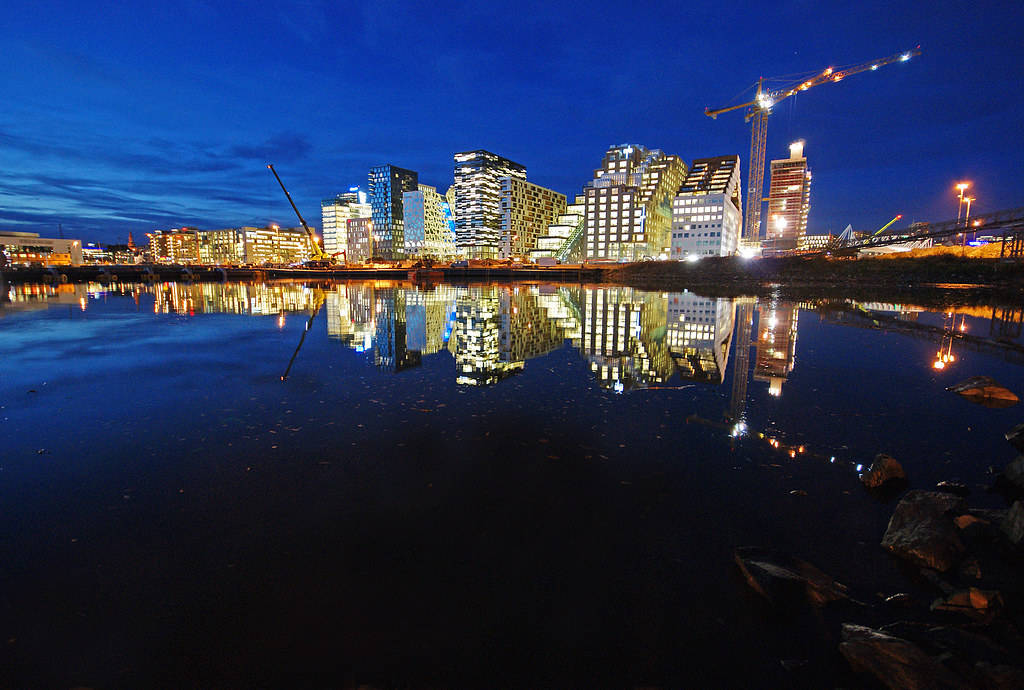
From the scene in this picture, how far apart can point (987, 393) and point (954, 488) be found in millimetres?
6537

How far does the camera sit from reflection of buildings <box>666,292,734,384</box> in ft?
43.4

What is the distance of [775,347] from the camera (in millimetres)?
16719

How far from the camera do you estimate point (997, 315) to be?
2697 centimetres

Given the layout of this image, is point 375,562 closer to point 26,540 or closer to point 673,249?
point 26,540

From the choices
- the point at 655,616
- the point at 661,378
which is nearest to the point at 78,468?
the point at 655,616

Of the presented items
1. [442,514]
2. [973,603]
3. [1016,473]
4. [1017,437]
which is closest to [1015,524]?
[973,603]

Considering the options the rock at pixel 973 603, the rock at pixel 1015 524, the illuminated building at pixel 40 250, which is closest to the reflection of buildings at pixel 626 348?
the rock at pixel 1015 524

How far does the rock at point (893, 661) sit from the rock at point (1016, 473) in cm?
439

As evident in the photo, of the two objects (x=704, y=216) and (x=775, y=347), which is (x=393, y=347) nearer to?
(x=775, y=347)

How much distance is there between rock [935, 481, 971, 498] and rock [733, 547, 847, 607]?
10.8 feet

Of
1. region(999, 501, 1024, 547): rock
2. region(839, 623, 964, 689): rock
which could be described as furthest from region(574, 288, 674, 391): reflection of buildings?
region(839, 623, 964, 689): rock

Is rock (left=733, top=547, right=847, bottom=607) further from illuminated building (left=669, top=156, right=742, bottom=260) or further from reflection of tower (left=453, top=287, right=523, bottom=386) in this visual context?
illuminated building (left=669, top=156, right=742, bottom=260)

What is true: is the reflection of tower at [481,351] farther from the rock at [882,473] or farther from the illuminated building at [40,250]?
the illuminated building at [40,250]

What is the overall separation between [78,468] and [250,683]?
5.66m
